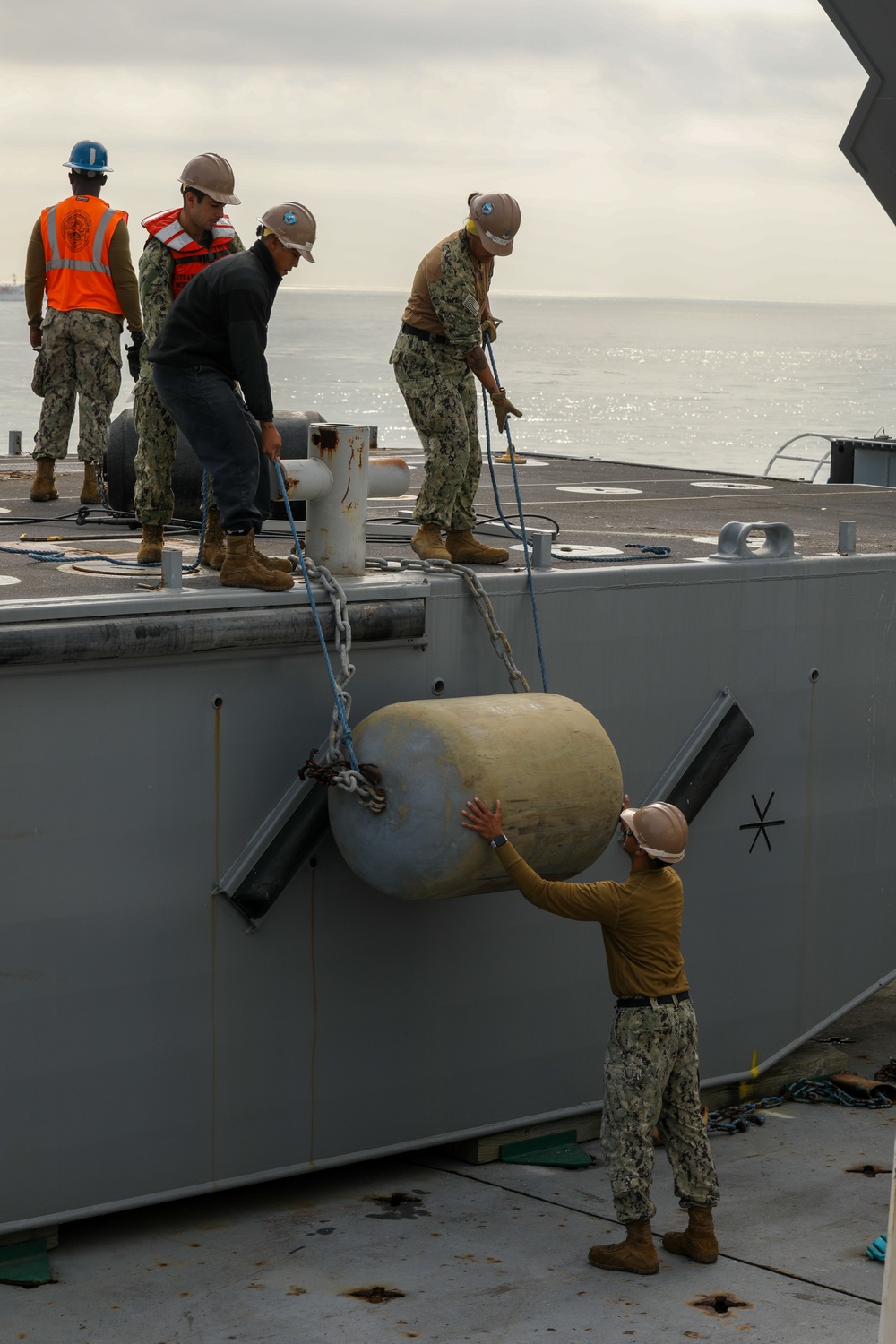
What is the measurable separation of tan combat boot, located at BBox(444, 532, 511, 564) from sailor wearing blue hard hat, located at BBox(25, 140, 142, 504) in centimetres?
288

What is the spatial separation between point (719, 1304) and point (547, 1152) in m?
1.55

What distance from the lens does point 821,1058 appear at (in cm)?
811

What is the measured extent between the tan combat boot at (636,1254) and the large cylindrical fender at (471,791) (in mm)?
1254

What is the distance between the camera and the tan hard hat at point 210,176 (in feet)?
19.9

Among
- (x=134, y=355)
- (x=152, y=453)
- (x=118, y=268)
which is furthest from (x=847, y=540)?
(x=118, y=268)

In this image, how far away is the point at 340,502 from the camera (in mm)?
6129

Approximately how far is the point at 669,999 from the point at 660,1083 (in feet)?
0.93

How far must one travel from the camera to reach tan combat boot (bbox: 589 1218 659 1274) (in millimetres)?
5609

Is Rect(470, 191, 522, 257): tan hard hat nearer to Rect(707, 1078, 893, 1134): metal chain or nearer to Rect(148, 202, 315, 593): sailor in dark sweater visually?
Rect(148, 202, 315, 593): sailor in dark sweater

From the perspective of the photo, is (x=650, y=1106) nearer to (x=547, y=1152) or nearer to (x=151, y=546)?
(x=547, y=1152)

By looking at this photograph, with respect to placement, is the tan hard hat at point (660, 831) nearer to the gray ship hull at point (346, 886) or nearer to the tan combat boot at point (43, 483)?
the gray ship hull at point (346, 886)

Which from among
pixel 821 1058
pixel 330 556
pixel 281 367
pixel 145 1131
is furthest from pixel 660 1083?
pixel 281 367

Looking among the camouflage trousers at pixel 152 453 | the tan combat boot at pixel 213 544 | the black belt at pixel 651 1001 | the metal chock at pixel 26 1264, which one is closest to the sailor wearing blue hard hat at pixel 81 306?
the camouflage trousers at pixel 152 453

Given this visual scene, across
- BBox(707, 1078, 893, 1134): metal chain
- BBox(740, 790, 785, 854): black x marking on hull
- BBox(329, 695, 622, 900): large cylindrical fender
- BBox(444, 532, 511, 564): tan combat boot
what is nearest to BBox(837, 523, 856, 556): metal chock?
BBox(740, 790, 785, 854): black x marking on hull
